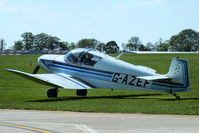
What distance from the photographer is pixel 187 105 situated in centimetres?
1814

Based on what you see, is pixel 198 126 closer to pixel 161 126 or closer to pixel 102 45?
pixel 161 126

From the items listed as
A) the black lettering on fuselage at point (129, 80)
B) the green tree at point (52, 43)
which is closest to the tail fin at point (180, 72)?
the black lettering on fuselage at point (129, 80)

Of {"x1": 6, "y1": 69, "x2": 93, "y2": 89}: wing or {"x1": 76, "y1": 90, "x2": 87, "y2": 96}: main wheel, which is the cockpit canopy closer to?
{"x1": 6, "y1": 69, "x2": 93, "y2": 89}: wing

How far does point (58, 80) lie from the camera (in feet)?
77.5

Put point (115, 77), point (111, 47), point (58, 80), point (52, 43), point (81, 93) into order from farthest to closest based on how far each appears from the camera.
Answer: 1. point (52, 43)
2. point (111, 47)
3. point (81, 93)
4. point (58, 80)
5. point (115, 77)

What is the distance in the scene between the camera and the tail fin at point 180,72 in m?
20.6

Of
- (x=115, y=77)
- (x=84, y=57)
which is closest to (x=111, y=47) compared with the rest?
(x=84, y=57)

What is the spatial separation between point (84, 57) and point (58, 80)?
5.71 ft

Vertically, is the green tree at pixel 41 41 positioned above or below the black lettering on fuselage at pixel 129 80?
above

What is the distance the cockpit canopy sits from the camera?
78.4 feet

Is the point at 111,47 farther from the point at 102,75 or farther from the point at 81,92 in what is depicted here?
the point at 102,75

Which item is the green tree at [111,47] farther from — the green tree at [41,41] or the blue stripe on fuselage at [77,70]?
the blue stripe on fuselage at [77,70]

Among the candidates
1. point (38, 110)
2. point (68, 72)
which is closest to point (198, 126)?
point (38, 110)

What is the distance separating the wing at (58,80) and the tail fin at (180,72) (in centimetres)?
449
